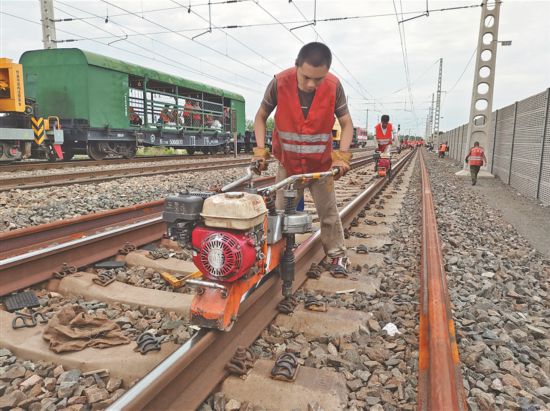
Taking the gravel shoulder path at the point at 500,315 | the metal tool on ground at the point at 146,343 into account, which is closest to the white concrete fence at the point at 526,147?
the gravel shoulder path at the point at 500,315

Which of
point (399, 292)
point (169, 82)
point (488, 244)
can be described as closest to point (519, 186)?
point (488, 244)

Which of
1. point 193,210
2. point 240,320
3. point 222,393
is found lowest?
point 222,393

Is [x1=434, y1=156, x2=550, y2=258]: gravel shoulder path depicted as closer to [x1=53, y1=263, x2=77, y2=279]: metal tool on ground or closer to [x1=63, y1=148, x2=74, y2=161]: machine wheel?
[x1=53, y1=263, x2=77, y2=279]: metal tool on ground

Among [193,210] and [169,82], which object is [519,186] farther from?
[169,82]

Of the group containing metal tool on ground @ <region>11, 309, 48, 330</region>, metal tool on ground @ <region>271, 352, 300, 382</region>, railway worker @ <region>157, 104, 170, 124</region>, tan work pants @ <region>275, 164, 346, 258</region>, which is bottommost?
metal tool on ground @ <region>271, 352, 300, 382</region>

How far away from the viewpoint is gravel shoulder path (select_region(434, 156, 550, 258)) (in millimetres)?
5508

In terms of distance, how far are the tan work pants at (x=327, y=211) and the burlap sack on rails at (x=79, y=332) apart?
1.61 metres

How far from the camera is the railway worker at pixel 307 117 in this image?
2709 millimetres

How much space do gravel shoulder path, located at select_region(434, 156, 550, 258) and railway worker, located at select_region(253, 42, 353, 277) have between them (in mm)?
3123

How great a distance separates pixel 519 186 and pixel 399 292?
30.8 feet

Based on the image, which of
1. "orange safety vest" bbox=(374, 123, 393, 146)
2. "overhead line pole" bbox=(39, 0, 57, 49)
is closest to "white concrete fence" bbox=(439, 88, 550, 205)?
"orange safety vest" bbox=(374, 123, 393, 146)

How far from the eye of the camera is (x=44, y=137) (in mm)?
11812

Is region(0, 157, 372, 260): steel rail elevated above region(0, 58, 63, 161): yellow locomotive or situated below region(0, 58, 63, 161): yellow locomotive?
below

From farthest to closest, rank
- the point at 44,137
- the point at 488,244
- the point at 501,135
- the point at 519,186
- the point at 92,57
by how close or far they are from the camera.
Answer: the point at 501,135 → the point at 92,57 → the point at 44,137 → the point at 519,186 → the point at 488,244
